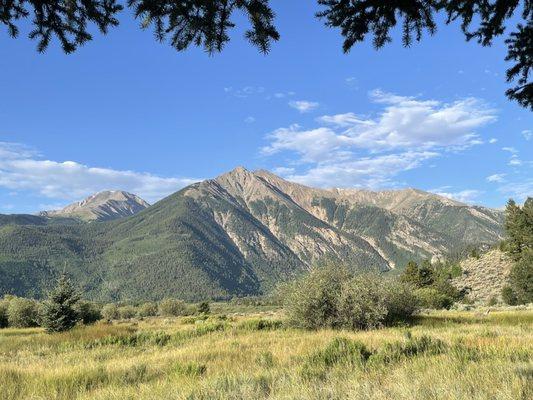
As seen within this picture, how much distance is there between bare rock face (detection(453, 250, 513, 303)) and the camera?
73269mm

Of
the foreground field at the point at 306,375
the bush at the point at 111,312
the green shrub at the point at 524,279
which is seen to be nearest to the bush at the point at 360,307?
the foreground field at the point at 306,375

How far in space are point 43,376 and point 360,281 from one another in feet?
46.8

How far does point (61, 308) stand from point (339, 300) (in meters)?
20.5

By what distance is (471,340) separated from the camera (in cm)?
1173

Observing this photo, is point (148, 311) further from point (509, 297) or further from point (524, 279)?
point (524, 279)

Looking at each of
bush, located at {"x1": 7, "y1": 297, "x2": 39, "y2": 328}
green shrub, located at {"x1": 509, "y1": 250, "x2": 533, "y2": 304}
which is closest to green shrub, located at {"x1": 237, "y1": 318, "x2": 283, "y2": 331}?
bush, located at {"x1": 7, "y1": 297, "x2": 39, "y2": 328}

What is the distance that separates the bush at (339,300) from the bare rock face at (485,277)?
5604 centimetres

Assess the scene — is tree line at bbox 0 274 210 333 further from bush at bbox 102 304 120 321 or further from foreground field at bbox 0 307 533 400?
Answer: foreground field at bbox 0 307 533 400

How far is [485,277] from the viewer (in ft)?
274

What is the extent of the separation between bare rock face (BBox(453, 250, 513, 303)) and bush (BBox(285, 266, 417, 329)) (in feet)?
184

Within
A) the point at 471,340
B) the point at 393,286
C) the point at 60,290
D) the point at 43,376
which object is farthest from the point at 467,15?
the point at 60,290

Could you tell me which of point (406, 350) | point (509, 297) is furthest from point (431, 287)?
point (406, 350)

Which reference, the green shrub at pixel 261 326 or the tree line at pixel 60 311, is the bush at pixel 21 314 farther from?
the green shrub at pixel 261 326

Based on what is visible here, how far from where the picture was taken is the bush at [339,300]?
18797 millimetres
